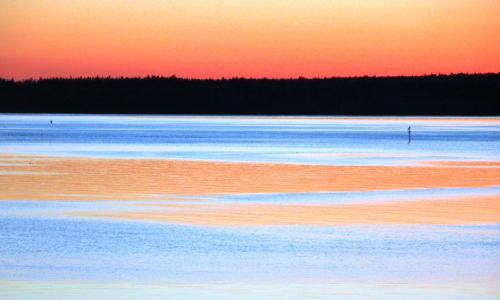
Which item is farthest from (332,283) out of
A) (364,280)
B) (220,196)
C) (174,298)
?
(220,196)

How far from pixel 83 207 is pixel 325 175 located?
9.57 metres

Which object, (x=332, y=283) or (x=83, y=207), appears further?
(x=83, y=207)

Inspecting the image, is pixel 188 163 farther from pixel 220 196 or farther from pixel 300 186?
pixel 220 196

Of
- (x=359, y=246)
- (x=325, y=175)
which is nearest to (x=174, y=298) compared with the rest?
(x=359, y=246)

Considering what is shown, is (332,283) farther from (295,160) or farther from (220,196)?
(295,160)

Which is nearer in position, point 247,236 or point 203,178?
point 247,236

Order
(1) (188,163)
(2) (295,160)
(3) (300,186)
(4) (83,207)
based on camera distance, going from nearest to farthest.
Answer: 1. (4) (83,207)
2. (3) (300,186)
3. (1) (188,163)
4. (2) (295,160)

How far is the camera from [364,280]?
32.7 ft

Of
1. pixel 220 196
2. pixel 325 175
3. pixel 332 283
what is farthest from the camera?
pixel 325 175

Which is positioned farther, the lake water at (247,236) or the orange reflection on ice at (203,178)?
the orange reflection on ice at (203,178)

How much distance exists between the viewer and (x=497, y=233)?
13.2 m

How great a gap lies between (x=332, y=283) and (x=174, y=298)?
5.73 feet

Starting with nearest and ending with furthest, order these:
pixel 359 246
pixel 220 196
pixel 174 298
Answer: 1. pixel 174 298
2. pixel 359 246
3. pixel 220 196

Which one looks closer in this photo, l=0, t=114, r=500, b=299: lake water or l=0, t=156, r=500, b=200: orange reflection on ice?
l=0, t=114, r=500, b=299: lake water
